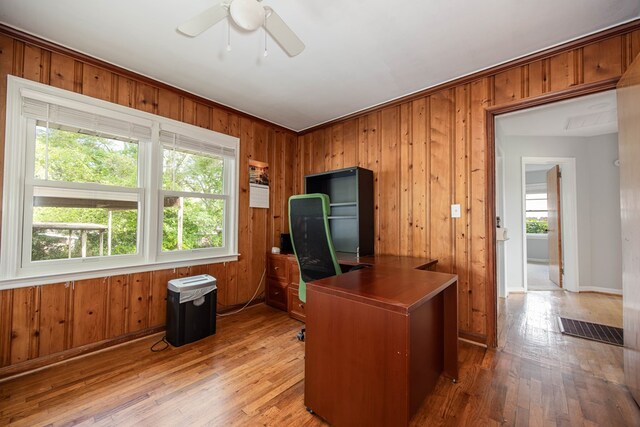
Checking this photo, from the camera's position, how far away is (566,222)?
4.17 m

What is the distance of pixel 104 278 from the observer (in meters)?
2.25

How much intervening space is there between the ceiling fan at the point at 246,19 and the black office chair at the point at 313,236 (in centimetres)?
99

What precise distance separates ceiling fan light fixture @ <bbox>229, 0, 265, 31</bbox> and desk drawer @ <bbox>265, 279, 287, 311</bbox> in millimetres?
2604

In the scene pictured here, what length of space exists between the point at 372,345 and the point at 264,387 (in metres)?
1.00

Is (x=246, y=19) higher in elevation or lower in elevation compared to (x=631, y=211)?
higher

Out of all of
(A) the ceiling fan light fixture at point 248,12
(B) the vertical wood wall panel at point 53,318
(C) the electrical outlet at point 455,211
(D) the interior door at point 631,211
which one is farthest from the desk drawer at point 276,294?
(D) the interior door at point 631,211

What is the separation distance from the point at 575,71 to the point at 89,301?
4.30m

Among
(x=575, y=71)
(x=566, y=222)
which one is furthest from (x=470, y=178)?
(x=566, y=222)

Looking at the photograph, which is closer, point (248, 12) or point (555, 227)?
point (248, 12)

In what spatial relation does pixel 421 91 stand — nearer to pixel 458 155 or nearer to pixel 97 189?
pixel 458 155

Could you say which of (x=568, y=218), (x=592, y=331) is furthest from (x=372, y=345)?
(x=568, y=218)

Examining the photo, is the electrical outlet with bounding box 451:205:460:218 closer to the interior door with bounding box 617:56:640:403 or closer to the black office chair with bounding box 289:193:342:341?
the interior door with bounding box 617:56:640:403

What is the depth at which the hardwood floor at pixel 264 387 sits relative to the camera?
4.81ft

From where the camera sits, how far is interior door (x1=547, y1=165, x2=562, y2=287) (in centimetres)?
419
